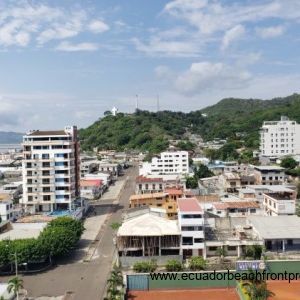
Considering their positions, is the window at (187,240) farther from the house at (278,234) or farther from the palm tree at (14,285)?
the palm tree at (14,285)

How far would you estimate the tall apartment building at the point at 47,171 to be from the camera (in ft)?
172

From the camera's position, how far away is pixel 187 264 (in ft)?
115

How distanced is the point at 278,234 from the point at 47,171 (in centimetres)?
2775

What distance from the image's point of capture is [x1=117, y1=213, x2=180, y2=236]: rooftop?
35.8 meters

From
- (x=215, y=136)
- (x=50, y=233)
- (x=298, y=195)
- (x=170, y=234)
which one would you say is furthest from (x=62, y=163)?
(x=215, y=136)

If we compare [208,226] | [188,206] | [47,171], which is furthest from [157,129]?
[188,206]

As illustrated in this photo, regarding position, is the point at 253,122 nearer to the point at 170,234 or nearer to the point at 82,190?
the point at 82,190

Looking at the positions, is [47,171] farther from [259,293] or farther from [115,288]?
[259,293]

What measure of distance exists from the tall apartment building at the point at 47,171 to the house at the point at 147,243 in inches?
694

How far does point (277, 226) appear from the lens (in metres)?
38.3

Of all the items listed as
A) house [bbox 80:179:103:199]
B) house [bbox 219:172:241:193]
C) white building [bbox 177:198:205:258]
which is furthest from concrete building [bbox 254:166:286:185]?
white building [bbox 177:198:205:258]

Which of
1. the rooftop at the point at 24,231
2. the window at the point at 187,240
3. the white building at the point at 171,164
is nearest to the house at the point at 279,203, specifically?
the window at the point at 187,240

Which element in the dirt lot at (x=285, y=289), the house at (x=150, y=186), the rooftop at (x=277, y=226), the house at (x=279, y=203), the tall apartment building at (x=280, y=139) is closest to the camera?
the dirt lot at (x=285, y=289)

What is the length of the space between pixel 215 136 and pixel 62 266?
111m
